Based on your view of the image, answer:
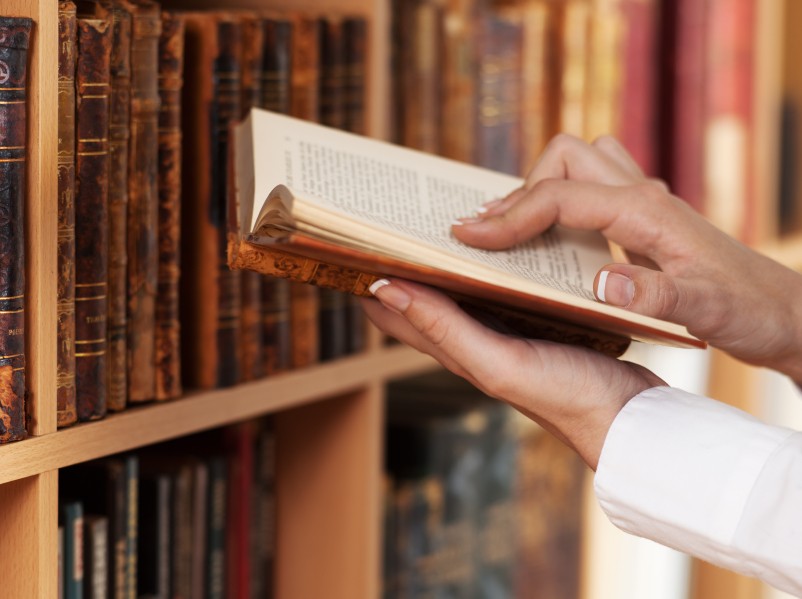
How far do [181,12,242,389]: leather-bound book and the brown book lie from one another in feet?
0.55

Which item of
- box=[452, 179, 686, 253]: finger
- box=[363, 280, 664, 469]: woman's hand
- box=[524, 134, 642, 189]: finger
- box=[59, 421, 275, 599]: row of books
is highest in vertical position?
box=[524, 134, 642, 189]: finger

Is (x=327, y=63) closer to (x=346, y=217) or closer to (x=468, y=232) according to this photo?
(x=468, y=232)

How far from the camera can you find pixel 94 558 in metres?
0.83

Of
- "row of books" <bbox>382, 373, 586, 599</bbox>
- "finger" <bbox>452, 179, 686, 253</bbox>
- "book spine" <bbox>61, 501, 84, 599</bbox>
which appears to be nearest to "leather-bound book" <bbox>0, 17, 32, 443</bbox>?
"book spine" <bbox>61, 501, 84, 599</bbox>

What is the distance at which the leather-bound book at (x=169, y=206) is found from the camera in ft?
2.63

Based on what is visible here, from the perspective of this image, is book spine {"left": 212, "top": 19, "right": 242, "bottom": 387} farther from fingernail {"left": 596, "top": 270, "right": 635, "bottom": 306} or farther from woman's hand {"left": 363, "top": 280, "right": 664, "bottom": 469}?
fingernail {"left": 596, "top": 270, "right": 635, "bottom": 306}

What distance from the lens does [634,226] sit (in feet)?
2.70

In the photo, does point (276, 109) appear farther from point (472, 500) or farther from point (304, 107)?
point (472, 500)

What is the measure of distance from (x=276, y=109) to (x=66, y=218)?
0.27 metres

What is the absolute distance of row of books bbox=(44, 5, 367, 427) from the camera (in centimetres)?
73

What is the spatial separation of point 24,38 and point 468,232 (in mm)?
336

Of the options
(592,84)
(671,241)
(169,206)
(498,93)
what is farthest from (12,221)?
(592,84)

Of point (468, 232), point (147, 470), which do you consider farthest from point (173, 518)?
point (468, 232)

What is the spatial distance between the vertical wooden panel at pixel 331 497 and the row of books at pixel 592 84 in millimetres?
310
